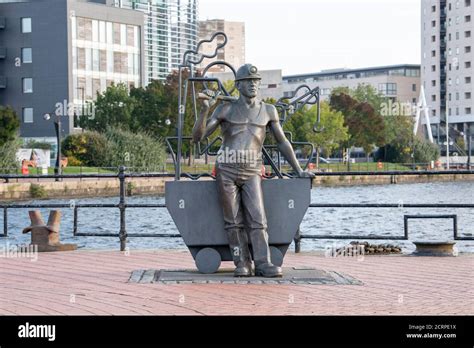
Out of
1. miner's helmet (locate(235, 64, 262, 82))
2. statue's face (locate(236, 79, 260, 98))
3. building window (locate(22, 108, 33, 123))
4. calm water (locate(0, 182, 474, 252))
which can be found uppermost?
building window (locate(22, 108, 33, 123))

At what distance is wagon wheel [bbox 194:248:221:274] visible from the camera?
37.7ft

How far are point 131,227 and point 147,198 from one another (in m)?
21.4

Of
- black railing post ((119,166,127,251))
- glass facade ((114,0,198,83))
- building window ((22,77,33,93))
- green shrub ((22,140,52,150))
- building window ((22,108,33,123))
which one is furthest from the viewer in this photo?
glass facade ((114,0,198,83))

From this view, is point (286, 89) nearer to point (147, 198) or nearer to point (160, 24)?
point (160, 24)

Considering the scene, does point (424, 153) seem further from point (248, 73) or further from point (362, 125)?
point (248, 73)

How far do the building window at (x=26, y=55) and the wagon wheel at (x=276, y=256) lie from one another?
271 ft

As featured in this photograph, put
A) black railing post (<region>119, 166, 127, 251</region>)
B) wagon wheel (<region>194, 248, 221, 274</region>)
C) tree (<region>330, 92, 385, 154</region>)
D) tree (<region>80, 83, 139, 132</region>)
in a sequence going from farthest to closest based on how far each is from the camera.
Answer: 1. tree (<region>330, 92, 385, 154</region>)
2. tree (<region>80, 83, 139, 132</region>)
3. black railing post (<region>119, 166, 127, 251</region>)
4. wagon wheel (<region>194, 248, 221, 274</region>)

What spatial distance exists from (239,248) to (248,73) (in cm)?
184

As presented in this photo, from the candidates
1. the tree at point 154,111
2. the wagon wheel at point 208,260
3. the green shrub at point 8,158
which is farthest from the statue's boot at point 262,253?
the tree at point 154,111

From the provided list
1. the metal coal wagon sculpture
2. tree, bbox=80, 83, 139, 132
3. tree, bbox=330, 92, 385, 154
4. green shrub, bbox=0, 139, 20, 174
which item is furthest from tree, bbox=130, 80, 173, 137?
the metal coal wagon sculpture

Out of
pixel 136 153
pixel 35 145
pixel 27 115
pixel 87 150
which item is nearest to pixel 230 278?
pixel 136 153

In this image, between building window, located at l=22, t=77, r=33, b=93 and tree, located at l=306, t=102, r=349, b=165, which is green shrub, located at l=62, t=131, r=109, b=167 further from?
tree, located at l=306, t=102, r=349, b=165

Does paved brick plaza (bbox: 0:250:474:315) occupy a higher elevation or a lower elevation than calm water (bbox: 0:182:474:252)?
higher

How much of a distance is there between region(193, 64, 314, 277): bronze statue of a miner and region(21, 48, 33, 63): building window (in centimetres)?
8256
